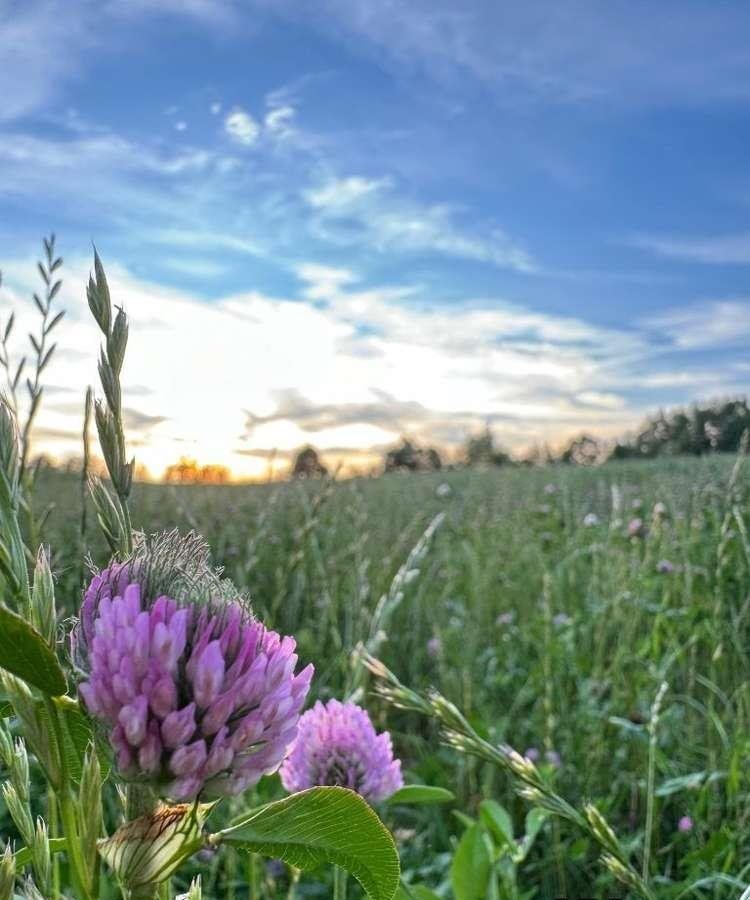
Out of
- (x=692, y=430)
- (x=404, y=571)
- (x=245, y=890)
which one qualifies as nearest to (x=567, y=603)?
(x=692, y=430)

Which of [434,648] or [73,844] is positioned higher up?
[73,844]

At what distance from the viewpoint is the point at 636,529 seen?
16.2ft

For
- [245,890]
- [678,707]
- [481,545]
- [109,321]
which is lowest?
[245,890]

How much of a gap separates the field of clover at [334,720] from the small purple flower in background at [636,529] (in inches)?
0.8

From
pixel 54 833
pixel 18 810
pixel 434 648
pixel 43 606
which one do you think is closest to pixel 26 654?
pixel 43 606

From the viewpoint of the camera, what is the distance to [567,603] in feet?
14.0

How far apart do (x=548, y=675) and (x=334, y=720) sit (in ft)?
5.58

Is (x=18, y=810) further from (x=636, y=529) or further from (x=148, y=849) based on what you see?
(x=636, y=529)

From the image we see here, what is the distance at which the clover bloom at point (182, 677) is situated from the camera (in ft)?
1.71

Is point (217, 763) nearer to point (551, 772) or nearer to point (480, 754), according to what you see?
point (480, 754)

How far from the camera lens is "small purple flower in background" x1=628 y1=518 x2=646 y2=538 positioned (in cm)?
474

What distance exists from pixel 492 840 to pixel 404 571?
55 cm

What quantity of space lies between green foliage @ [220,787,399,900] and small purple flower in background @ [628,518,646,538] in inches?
170

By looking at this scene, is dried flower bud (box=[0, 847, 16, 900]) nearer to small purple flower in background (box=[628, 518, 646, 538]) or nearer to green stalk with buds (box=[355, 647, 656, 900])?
green stalk with buds (box=[355, 647, 656, 900])
